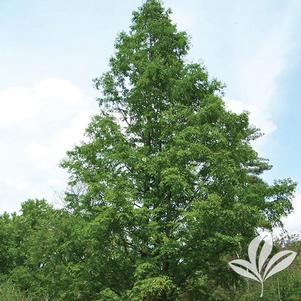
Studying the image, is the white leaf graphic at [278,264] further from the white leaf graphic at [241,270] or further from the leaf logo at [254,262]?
the white leaf graphic at [241,270]

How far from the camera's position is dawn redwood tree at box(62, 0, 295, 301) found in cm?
1344

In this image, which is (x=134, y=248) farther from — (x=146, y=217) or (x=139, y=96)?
(x=139, y=96)

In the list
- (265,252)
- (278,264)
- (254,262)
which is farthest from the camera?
(278,264)

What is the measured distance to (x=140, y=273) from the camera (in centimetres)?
1331

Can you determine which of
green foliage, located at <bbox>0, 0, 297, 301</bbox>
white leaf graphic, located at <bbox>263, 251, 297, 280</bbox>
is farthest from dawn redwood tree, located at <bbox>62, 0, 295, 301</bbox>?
white leaf graphic, located at <bbox>263, 251, 297, 280</bbox>

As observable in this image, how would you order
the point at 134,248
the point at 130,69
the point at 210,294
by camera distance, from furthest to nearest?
the point at 130,69 → the point at 210,294 → the point at 134,248

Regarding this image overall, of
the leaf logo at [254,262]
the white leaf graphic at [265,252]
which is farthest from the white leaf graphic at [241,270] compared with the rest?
the white leaf graphic at [265,252]

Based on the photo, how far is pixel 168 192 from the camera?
48.2ft

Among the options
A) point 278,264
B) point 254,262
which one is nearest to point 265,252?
point 254,262

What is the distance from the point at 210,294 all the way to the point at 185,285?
1038mm

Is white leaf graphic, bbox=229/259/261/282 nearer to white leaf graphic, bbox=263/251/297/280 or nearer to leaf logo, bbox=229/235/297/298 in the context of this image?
leaf logo, bbox=229/235/297/298

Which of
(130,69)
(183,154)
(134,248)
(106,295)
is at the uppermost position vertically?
(130,69)

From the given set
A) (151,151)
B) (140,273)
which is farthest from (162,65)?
(140,273)

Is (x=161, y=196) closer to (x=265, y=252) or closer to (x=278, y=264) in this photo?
(x=265, y=252)
